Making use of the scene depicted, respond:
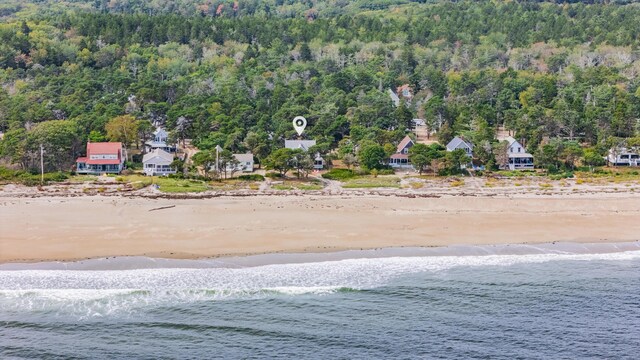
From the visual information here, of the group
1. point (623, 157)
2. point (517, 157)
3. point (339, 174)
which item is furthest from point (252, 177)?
point (623, 157)

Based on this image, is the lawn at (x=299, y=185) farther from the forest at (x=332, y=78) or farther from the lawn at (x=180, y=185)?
the forest at (x=332, y=78)

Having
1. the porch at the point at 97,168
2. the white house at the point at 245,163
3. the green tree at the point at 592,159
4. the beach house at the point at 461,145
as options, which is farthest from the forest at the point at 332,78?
the white house at the point at 245,163

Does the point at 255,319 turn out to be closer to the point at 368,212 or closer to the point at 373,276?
the point at 373,276

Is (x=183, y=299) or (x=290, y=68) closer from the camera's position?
(x=183, y=299)

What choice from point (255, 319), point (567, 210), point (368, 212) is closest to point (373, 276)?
point (255, 319)

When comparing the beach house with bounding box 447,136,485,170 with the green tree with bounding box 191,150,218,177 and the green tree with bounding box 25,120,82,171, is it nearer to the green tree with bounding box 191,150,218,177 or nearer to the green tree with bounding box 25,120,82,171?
the green tree with bounding box 191,150,218,177
